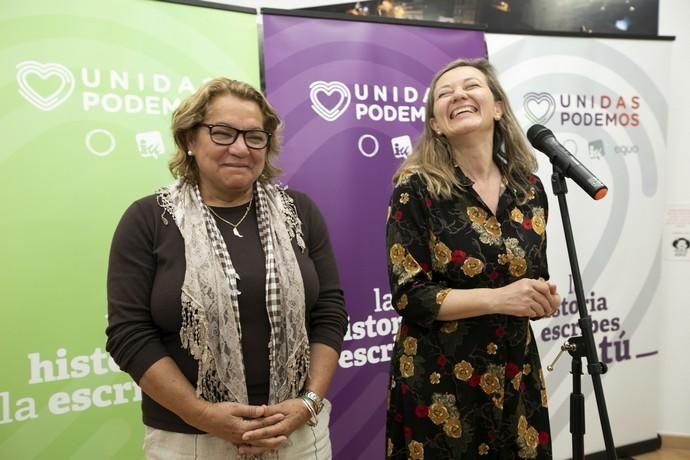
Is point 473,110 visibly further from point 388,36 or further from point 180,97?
point 180,97

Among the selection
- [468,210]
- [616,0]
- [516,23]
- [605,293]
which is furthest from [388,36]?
[605,293]

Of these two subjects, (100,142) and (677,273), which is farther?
(677,273)

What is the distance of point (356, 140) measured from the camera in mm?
2490

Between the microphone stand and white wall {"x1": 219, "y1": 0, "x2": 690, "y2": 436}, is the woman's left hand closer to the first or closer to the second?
the microphone stand

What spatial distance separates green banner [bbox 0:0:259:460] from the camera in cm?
192

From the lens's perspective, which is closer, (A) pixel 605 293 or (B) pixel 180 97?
(B) pixel 180 97

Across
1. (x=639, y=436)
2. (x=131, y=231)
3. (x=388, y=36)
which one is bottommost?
(x=639, y=436)

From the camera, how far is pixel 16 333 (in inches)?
75.9

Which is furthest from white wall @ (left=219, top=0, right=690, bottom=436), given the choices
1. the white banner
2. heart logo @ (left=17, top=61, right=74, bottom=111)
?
heart logo @ (left=17, top=61, right=74, bottom=111)

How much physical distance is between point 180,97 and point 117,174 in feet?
1.30

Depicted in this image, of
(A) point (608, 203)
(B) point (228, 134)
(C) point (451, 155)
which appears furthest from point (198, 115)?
(A) point (608, 203)

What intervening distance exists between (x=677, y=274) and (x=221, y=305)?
117 inches

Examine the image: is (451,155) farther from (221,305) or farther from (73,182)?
(73,182)

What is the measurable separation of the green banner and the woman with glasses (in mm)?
674
